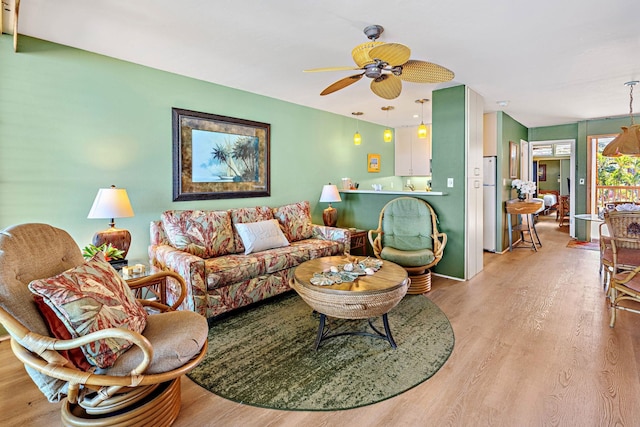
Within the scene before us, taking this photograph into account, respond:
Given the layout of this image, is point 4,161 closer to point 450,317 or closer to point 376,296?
point 376,296

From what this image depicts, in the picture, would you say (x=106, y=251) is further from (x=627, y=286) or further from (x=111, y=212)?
(x=627, y=286)

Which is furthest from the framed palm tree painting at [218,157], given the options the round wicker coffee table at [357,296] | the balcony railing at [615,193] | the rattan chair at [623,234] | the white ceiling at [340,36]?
the balcony railing at [615,193]

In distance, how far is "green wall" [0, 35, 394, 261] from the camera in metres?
2.66

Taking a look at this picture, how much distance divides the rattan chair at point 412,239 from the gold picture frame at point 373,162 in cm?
206

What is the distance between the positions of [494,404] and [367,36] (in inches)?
103

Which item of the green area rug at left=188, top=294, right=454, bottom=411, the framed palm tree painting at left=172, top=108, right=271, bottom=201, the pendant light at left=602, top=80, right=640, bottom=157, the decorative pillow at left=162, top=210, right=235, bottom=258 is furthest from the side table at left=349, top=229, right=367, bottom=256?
the pendant light at left=602, top=80, right=640, bottom=157

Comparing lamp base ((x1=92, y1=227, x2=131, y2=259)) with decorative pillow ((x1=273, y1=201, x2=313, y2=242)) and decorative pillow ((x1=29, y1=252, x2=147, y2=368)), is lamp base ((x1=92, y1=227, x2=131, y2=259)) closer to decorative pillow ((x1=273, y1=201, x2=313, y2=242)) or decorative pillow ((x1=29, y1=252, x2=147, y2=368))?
decorative pillow ((x1=29, y1=252, x2=147, y2=368))

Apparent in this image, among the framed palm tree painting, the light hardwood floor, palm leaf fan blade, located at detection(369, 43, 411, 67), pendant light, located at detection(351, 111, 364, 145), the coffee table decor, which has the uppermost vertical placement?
pendant light, located at detection(351, 111, 364, 145)

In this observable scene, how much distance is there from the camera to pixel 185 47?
2.87 meters

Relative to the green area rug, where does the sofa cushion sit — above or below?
above

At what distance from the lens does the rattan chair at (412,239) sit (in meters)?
3.67

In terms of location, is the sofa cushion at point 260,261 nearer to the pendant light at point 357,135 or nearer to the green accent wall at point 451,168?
the green accent wall at point 451,168

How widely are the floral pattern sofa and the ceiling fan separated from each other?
1787mm

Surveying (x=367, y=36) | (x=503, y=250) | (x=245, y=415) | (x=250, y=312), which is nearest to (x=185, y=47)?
(x=367, y=36)
